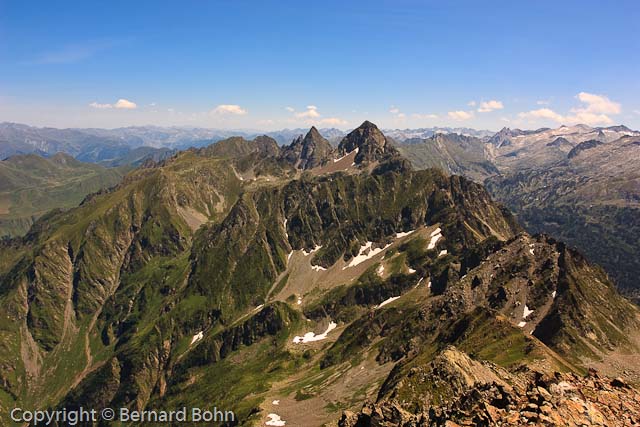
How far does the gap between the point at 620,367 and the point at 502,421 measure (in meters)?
170

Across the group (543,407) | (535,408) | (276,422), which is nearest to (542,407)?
(543,407)

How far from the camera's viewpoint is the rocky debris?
183ft

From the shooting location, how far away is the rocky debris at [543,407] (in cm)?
5581

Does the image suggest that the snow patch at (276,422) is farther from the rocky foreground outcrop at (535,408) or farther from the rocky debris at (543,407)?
the rocky debris at (543,407)

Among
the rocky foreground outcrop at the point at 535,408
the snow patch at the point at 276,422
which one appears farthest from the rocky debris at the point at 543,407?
the snow patch at the point at 276,422

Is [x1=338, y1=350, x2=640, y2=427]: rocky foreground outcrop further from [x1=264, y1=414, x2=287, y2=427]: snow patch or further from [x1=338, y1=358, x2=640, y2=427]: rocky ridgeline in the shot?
[x1=264, y1=414, x2=287, y2=427]: snow patch

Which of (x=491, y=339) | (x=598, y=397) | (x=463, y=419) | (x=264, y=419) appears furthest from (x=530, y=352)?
(x=264, y=419)

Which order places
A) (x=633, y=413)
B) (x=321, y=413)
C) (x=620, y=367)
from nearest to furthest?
(x=633, y=413)
(x=620, y=367)
(x=321, y=413)

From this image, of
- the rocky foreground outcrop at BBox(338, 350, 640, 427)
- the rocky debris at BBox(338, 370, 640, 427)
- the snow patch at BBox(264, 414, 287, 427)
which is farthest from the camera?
the snow patch at BBox(264, 414, 287, 427)

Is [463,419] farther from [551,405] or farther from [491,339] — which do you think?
[491,339]

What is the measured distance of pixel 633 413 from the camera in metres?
62.0

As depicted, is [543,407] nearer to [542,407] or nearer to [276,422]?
[542,407]

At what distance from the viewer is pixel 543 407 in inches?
2216

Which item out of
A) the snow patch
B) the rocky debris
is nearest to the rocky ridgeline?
the rocky debris
